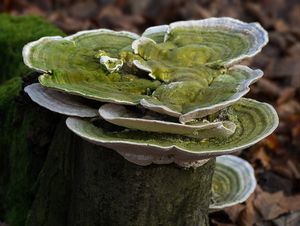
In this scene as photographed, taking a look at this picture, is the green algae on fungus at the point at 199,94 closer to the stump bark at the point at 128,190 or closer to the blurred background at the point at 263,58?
the stump bark at the point at 128,190

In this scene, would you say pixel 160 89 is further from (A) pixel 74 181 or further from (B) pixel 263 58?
(B) pixel 263 58

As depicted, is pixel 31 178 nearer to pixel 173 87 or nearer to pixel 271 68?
pixel 173 87

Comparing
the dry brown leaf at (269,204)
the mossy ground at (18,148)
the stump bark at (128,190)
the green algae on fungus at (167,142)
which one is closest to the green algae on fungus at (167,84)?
the green algae on fungus at (167,142)

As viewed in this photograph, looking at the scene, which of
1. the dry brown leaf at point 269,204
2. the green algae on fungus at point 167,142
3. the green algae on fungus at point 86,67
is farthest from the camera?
the dry brown leaf at point 269,204

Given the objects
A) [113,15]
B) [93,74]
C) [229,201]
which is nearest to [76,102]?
[93,74]

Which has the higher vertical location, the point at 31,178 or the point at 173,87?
the point at 173,87

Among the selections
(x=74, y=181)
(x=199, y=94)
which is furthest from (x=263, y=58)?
(x=199, y=94)

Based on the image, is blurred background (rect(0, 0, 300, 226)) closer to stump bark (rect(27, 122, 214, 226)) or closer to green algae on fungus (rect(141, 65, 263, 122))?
stump bark (rect(27, 122, 214, 226))
